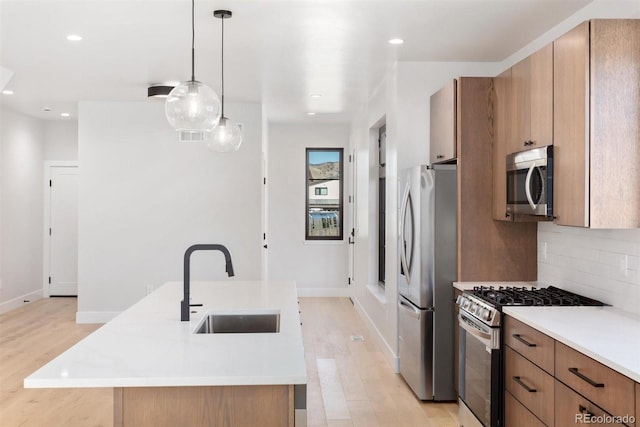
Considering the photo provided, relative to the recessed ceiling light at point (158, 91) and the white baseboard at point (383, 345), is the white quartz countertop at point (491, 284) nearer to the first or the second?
the white baseboard at point (383, 345)

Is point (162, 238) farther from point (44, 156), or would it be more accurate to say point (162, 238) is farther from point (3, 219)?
point (44, 156)

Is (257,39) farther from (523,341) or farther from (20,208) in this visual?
(20,208)

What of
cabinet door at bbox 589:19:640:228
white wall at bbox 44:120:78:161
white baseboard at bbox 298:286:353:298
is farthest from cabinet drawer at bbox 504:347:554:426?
white wall at bbox 44:120:78:161

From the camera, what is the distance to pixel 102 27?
3.86 m

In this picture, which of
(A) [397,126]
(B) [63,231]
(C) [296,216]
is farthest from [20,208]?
(A) [397,126]

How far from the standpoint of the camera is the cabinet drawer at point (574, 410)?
220cm

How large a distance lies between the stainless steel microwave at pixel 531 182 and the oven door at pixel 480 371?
2.48 ft

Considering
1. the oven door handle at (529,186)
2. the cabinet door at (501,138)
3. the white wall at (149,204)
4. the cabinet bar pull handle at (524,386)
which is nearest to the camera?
the cabinet bar pull handle at (524,386)

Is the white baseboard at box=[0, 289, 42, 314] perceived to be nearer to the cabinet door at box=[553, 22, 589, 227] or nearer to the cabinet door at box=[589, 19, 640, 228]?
the cabinet door at box=[553, 22, 589, 227]

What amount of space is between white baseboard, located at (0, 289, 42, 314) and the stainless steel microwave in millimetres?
6643

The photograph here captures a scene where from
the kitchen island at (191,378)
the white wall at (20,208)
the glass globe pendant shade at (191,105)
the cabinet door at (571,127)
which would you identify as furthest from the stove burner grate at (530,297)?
the white wall at (20,208)

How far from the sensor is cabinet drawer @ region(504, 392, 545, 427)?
9.08 feet

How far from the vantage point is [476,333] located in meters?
3.32

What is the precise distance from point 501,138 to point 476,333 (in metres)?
1.41
